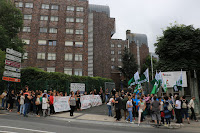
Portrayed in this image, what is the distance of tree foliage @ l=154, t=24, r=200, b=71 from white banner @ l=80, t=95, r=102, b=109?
8113 millimetres

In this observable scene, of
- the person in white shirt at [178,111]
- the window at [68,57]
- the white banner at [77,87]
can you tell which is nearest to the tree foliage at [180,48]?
the person in white shirt at [178,111]

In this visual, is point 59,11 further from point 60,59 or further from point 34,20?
point 60,59

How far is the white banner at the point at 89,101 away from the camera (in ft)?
51.0

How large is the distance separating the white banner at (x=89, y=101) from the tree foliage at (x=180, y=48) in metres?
8.11

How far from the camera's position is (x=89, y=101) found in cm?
1664

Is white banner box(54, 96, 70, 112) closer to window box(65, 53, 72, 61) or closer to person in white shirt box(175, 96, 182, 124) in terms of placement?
person in white shirt box(175, 96, 182, 124)

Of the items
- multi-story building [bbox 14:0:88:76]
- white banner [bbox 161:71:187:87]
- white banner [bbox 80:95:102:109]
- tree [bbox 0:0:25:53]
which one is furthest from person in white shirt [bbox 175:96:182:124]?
multi-story building [bbox 14:0:88:76]

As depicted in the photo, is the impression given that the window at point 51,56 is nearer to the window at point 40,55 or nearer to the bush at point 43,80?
the window at point 40,55

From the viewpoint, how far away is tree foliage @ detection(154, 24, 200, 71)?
572 inches

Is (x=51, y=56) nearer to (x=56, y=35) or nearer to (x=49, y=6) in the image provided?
(x=56, y=35)

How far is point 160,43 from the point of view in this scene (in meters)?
16.3

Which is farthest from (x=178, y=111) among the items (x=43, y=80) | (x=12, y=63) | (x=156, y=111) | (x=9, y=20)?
(x=9, y=20)

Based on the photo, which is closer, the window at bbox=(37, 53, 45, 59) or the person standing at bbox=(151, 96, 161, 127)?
the person standing at bbox=(151, 96, 161, 127)

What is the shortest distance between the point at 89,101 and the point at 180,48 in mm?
10676
